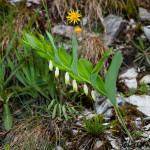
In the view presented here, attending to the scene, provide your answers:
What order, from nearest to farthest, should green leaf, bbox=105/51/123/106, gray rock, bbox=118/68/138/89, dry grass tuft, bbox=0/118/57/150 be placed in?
1. green leaf, bbox=105/51/123/106
2. dry grass tuft, bbox=0/118/57/150
3. gray rock, bbox=118/68/138/89

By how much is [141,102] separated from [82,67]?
84 cm

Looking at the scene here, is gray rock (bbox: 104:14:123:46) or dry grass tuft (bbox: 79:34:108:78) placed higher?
gray rock (bbox: 104:14:123:46)

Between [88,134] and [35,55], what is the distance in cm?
99

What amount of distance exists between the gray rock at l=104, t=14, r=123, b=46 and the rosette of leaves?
56.6 inches

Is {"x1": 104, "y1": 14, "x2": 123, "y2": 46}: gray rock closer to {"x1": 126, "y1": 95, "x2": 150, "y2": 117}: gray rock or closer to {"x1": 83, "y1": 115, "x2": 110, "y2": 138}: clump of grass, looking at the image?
{"x1": 126, "y1": 95, "x2": 150, "y2": 117}: gray rock

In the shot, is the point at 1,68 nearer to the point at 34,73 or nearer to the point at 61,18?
the point at 34,73

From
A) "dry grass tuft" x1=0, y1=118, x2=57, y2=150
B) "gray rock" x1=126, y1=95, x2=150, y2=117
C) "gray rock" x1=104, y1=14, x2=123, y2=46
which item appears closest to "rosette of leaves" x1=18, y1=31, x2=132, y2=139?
"gray rock" x1=126, y1=95, x2=150, y2=117

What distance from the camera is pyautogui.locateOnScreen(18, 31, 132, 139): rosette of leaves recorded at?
1762mm

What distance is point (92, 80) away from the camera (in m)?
1.84

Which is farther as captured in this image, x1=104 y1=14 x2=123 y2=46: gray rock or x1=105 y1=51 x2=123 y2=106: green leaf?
x1=104 y1=14 x2=123 y2=46: gray rock

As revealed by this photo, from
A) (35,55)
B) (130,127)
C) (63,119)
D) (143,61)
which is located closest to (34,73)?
(35,55)

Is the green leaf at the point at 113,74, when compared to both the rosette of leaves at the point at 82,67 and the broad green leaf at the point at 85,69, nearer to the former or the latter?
the rosette of leaves at the point at 82,67

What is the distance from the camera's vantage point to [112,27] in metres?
3.44

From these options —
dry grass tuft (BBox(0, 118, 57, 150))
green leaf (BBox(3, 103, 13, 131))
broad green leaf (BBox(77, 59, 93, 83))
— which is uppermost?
broad green leaf (BBox(77, 59, 93, 83))
